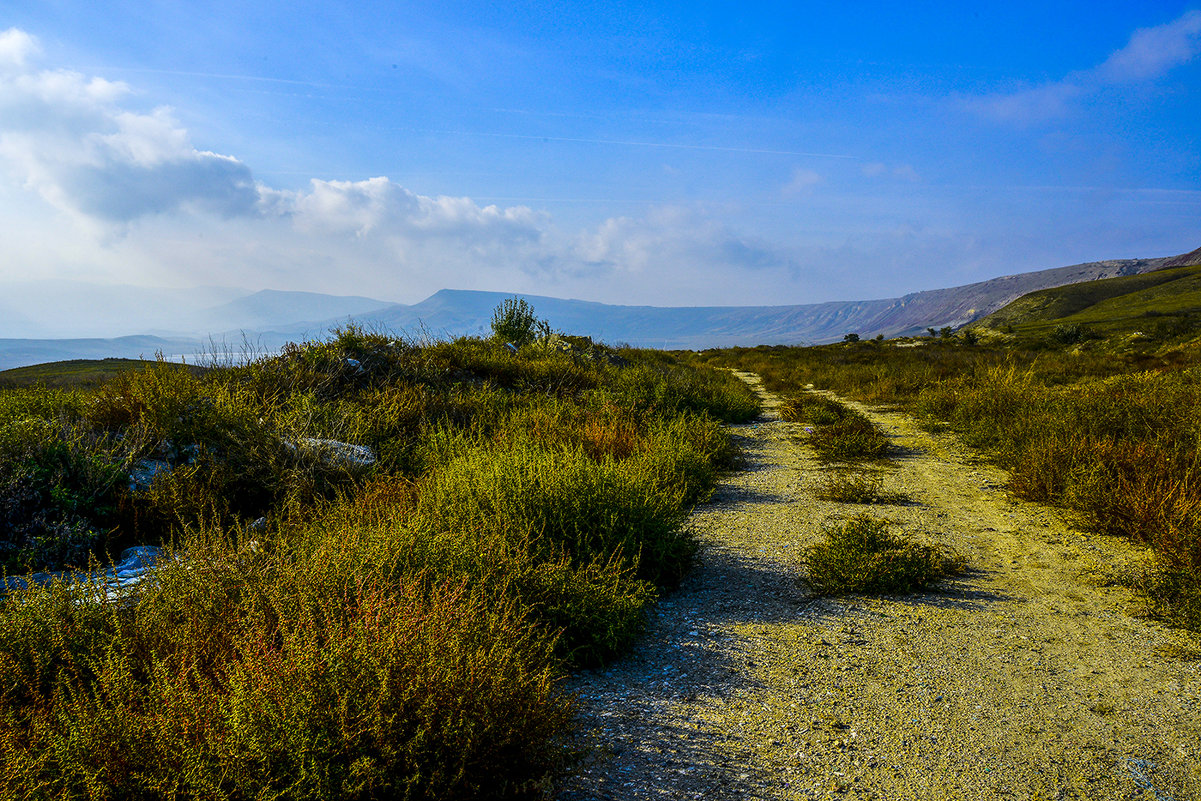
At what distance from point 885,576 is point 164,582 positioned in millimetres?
4538

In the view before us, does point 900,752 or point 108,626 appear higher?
point 108,626

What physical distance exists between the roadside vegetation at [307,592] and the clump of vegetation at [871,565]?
1053mm

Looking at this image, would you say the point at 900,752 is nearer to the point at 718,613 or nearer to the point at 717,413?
the point at 718,613

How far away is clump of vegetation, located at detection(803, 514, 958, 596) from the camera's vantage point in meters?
4.25

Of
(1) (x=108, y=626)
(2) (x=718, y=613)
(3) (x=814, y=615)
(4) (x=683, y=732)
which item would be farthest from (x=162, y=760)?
(3) (x=814, y=615)

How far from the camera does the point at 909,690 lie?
3.04 meters

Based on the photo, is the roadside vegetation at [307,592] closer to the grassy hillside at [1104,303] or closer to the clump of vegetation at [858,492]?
the clump of vegetation at [858,492]

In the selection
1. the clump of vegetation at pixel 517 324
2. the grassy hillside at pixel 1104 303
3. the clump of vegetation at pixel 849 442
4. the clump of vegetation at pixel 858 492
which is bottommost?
the clump of vegetation at pixel 858 492

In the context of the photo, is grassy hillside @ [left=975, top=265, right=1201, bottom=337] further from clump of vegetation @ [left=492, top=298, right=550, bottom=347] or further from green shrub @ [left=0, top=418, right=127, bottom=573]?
green shrub @ [left=0, top=418, right=127, bottom=573]

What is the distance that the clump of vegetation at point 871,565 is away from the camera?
4.25 m

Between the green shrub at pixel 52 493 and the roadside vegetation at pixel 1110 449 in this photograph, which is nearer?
the roadside vegetation at pixel 1110 449

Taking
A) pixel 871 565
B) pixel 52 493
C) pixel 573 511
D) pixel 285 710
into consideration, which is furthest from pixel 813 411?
pixel 52 493

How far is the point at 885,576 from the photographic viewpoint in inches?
167

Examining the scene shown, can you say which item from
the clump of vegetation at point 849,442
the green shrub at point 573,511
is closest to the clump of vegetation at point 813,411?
the clump of vegetation at point 849,442
